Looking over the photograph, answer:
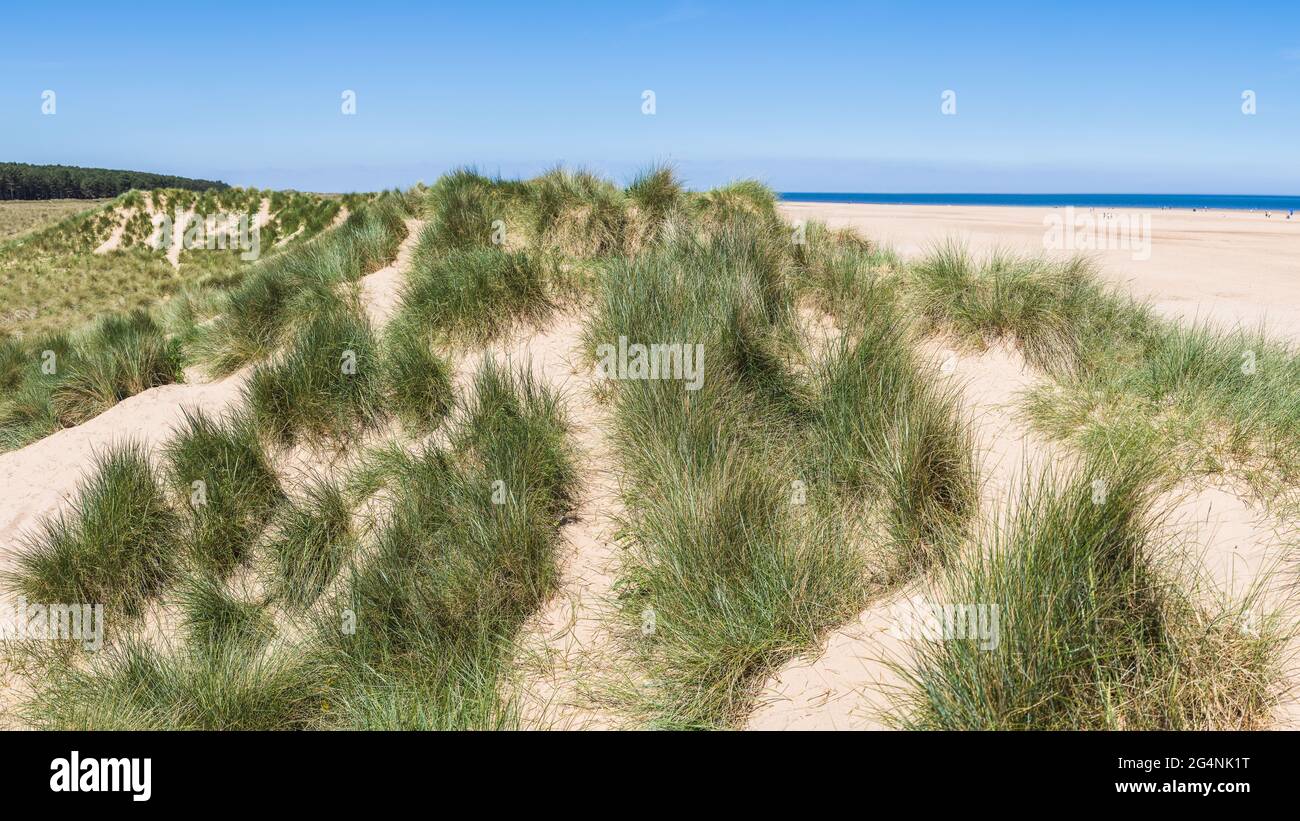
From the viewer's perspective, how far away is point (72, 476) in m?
6.11

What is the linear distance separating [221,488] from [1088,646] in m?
5.43

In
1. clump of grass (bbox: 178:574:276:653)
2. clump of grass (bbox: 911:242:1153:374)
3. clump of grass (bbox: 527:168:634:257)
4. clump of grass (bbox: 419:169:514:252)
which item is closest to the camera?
clump of grass (bbox: 178:574:276:653)

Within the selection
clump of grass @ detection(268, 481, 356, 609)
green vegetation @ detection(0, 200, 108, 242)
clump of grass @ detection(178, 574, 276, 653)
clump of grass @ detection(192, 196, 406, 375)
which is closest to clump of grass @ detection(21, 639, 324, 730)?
clump of grass @ detection(178, 574, 276, 653)

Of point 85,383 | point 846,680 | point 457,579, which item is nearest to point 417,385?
point 457,579

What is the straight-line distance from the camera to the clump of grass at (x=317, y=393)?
19.0 ft

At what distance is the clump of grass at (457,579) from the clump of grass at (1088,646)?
1.84 meters

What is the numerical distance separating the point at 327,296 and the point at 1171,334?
26.5 ft

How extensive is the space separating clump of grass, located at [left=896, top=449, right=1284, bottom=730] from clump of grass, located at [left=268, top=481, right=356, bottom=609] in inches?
143

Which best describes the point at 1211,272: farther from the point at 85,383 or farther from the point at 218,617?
the point at 85,383

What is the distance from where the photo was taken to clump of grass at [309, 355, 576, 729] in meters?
3.17

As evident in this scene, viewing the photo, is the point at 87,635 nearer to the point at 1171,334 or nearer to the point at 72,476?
the point at 72,476

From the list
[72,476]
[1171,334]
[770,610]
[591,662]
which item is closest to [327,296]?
[72,476]

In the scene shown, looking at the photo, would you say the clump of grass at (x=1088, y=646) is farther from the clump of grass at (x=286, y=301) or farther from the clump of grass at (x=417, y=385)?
the clump of grass at (x=286, y=301)

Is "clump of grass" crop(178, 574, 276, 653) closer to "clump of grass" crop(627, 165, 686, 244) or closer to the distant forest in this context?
"clump of grass" crop(627, 165, 686, 244)
